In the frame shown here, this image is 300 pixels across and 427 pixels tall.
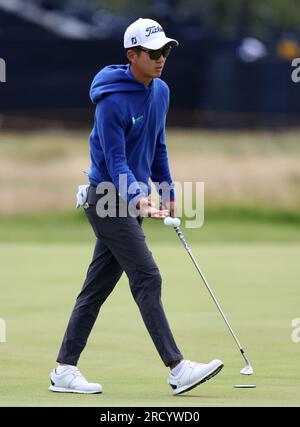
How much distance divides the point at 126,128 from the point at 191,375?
1.58 m

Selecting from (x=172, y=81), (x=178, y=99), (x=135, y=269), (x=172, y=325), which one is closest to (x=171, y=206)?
(x=135, y=269)

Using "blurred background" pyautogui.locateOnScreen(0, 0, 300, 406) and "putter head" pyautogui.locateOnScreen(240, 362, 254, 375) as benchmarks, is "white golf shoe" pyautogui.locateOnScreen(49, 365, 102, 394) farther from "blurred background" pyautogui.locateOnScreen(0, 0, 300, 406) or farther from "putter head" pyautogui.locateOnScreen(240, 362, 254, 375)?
"putter head" pyautogui.locateOnScreen(240, 362, 254, 375)

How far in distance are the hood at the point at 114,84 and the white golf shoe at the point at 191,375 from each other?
174 centimetres

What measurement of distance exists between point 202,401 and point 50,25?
119 ft

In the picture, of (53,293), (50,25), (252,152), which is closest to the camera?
(53,293)

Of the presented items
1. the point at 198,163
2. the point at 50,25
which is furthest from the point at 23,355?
the point at 50,25

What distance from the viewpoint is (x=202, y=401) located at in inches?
303

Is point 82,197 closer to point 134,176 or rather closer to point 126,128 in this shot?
point 134,176

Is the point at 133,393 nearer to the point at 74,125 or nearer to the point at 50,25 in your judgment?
the point at 74,125

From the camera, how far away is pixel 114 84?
26.8 feet

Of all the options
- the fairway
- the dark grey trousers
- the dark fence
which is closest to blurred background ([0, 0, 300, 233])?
the dark fence

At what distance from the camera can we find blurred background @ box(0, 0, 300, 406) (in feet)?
32.1

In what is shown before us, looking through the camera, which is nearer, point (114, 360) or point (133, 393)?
point (133, 393)

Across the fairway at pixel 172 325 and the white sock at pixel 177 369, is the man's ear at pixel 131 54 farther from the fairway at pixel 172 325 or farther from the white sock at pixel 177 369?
the fairway at pixel 172 325
